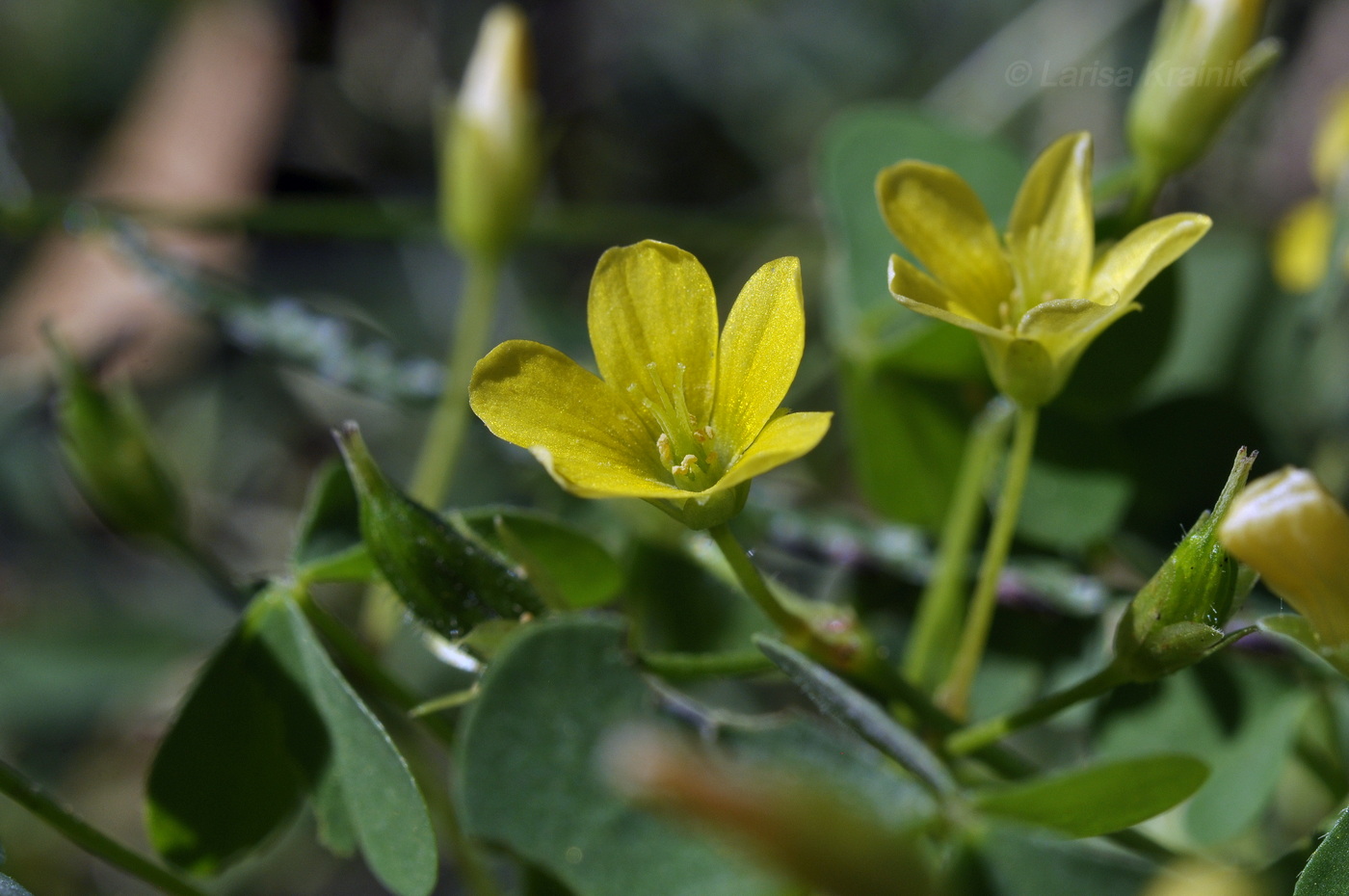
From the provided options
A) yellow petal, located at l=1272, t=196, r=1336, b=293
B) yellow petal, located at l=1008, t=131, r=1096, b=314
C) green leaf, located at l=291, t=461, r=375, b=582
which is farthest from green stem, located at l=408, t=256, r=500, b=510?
yellow petal, located at l=1272, t=196, r=1336, b=293

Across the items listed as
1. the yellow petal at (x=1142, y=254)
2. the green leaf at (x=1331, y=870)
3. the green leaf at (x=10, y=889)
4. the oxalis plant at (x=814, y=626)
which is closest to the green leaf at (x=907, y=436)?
the oxalis plant at (x=814, y=626)

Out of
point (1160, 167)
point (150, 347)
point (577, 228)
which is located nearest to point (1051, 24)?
point (577, 228)

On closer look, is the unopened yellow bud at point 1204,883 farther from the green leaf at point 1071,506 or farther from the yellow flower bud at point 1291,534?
the green leaf at point 1071,506

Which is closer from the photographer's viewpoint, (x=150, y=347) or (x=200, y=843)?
(x=200, y=843)

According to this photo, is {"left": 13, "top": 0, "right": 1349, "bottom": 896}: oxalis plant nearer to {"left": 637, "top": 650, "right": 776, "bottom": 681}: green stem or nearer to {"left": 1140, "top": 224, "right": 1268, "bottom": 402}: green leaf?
{"left": 637, "top": 650, "right": 776, "bottom": 681}: green stem

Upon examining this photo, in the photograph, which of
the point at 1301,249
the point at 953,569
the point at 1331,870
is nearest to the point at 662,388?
the point at 953,569

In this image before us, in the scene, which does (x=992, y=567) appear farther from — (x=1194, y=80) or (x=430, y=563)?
(x=1194, y=80)

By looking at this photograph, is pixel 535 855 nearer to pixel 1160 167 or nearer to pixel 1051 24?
pixel 1160 167

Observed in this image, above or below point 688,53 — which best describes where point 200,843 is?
below
